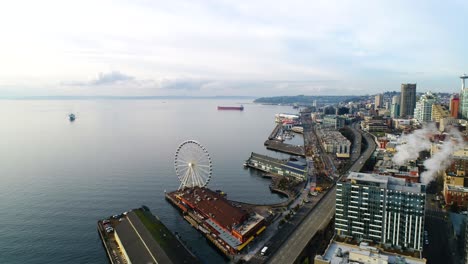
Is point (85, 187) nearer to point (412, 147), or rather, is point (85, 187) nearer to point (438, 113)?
point (412, 147)

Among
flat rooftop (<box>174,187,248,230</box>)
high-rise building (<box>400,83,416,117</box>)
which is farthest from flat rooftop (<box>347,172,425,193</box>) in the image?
high-rise building (<box>400,83,416,117</box>)

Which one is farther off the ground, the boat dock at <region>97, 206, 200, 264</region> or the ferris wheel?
the ferris wheel

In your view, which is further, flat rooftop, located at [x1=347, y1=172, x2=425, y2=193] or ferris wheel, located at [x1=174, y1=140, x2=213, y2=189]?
ferris wheel, located at [x1=174, y1=140, x2=213, y2=189]

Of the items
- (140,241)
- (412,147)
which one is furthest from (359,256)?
(412,147)

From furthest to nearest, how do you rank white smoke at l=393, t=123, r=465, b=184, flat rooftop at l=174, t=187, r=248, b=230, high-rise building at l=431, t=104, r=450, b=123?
high-rise building at l=431, t=104, r=450, b=123
white smoke at l=393, t=123, r=465, b=184
flat rooftop at l=174, t=187, r=248, b=230

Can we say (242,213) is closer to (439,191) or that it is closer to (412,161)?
(439,191)

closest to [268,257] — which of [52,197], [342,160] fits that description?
[52,197]

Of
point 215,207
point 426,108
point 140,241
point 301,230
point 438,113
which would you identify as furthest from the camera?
point 426,108

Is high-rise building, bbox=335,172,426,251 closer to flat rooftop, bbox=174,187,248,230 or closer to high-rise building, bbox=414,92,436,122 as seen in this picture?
flat rooftop, bbox=174,187,248,230
